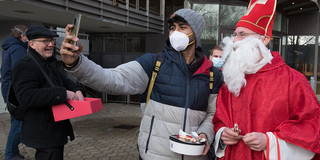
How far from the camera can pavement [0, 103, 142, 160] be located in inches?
221

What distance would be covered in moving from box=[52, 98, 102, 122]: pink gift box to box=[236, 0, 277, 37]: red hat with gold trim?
1580 mm

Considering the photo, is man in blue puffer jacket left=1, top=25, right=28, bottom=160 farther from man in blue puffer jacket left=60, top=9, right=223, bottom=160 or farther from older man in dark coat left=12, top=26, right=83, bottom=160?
man in blue puffer jacket left=60, top=9, right=223, bottom=160

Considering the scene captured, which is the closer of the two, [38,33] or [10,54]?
[38,33]

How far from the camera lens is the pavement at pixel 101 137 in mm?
5609

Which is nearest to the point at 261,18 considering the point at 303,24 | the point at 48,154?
the point at 48,154

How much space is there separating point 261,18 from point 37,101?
236 cm

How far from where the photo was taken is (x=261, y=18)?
2.22m

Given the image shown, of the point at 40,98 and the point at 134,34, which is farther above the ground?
the point at 134,34

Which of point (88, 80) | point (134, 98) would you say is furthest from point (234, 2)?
point (88, 80)

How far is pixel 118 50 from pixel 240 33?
1110cm

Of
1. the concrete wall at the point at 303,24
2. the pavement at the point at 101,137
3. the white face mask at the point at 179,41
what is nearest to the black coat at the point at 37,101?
the white face mask at the point at 179,41

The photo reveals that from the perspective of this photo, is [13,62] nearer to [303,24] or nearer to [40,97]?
[40,97]

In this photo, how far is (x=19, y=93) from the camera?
307 cm

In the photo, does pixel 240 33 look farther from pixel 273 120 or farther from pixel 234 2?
pixel 234 2
